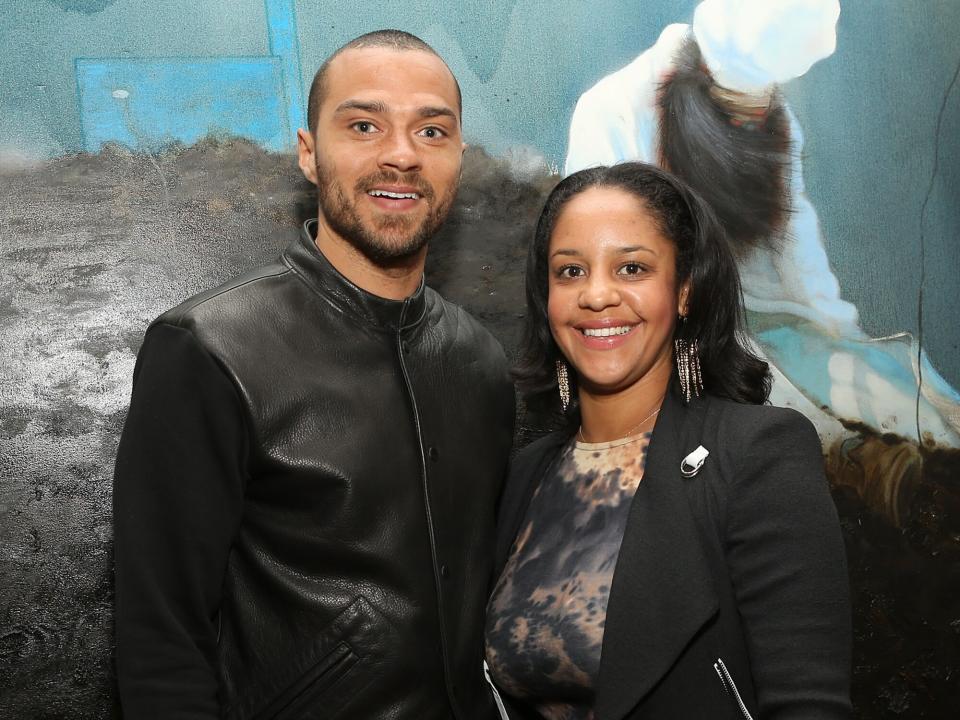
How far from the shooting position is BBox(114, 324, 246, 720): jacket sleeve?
1463 millimetres

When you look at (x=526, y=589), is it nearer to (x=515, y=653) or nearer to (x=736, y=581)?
(x=515, y=653)

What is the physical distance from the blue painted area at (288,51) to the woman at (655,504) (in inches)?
26.7

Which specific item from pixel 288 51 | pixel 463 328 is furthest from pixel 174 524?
pixel 288 51

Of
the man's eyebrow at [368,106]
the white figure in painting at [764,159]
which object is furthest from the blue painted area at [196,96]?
the white figure in painting at [764,159]

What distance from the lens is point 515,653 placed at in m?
1.67

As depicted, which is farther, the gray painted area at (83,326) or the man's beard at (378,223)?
the gray painted area at (83,326)

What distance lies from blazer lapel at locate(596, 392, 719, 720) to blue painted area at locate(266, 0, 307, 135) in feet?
3.93

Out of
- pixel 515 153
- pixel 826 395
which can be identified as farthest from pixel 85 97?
pixel 826 395

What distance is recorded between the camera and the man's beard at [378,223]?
174 centimetres

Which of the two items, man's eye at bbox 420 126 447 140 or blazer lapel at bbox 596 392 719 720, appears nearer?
blazer lapel at bbox 596 392 719 720

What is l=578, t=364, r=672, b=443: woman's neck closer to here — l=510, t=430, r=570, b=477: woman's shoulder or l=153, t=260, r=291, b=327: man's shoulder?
l=510, t=430, r=570, b=477: woman's shoulder

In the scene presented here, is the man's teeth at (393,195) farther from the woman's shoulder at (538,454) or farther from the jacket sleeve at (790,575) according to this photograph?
the jacket sleeve at (790,575)

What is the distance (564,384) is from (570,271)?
0.27 meters

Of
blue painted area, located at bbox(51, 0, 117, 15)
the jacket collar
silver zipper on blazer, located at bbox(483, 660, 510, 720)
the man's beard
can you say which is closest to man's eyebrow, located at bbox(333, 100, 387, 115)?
the man's beard
